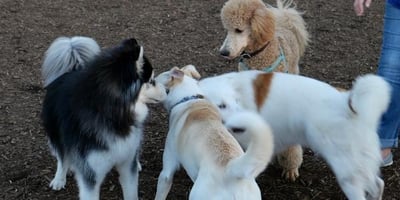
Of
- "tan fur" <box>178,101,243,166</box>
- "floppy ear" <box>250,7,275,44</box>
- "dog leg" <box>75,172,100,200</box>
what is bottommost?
"dog leg" <box>75,172,100,200</box>

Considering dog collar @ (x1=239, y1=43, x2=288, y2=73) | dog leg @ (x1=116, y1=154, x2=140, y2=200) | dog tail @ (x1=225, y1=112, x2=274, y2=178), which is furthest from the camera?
dog collar @ (x1=239, y1=43, x2=288, y2=73)

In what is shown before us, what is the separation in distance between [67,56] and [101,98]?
65 cm

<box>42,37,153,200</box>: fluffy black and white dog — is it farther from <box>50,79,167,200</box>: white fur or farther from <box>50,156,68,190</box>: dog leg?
<box>50,156,68,190</box>: dog leg

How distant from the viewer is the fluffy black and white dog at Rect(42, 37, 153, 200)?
119 inches

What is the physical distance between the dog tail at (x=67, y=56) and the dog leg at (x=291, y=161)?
1.38 metres

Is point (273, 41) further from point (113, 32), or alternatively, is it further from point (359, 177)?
point (113, 32)

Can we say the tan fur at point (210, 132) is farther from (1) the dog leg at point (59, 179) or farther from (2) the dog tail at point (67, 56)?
(1) the dog leg at point (59, 179)

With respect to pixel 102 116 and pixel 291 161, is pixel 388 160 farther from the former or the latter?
pixel 102 116

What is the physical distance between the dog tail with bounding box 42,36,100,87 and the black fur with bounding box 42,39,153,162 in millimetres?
312

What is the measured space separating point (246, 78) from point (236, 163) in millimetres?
1069

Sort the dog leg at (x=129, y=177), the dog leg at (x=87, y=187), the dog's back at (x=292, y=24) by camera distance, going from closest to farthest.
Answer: the dog leg at (x=87, y=187) < the dog leg at (x=129, y=177) < the dog's back at (x=292, y=24)

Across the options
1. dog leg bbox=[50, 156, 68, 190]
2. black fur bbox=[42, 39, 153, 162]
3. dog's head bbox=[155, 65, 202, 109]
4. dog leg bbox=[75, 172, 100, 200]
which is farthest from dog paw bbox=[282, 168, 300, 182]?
dog leg bbox=[50, 156, 68, 190]

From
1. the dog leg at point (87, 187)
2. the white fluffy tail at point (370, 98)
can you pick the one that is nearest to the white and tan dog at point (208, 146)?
the dog leg at point (87, 187)

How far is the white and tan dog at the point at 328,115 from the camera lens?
2.96m
